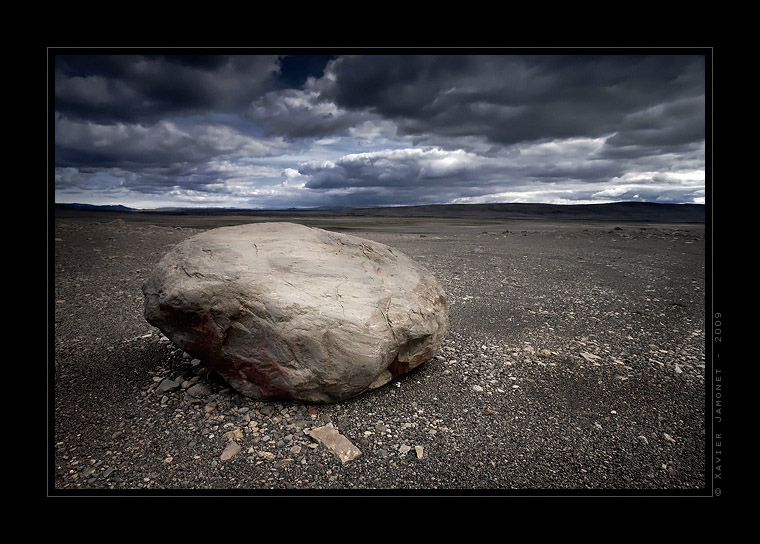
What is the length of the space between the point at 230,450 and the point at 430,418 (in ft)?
5.37

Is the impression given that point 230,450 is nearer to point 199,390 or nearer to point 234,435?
point 234,435

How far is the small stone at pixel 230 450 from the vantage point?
2.69m

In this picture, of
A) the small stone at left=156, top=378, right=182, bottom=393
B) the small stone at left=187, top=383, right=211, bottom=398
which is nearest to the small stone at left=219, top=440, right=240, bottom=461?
the small stone at left=187, top=383, right=211, bottom=398

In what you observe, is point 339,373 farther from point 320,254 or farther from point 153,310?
point 153,310

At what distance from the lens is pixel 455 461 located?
8.93ft

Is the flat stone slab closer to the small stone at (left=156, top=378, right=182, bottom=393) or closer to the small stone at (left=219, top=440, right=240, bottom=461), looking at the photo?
the small stone at (left=219, top=440, right=240, bottom=461)

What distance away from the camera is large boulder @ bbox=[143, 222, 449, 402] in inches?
119

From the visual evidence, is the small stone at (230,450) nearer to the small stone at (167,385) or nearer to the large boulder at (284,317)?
the large boulder at (284,317)

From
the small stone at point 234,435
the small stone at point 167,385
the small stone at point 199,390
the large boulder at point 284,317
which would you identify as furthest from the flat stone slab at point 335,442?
the small stone at point 167,385

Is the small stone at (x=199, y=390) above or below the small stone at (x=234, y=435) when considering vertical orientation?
above

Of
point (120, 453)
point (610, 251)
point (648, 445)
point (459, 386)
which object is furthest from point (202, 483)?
point (610, 251)

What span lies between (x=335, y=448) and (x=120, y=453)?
5.20 ft

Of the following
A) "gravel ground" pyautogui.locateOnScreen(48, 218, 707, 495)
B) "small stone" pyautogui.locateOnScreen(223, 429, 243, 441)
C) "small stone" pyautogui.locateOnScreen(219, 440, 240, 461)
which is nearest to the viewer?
"gravel ground" pyautogui.locateOnScreen(48, 218, 707, 495)

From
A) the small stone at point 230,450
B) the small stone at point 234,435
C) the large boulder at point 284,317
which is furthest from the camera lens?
the large boulder at point 284,317
